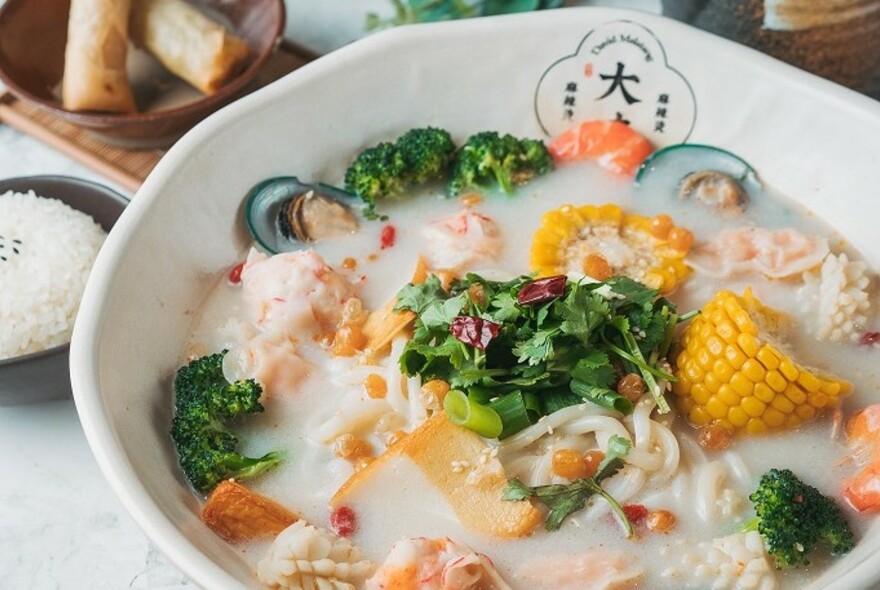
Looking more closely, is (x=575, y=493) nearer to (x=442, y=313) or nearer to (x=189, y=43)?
(x=442, y=313)

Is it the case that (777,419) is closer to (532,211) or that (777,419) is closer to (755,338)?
(755,338)

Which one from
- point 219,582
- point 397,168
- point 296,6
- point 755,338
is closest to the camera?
point 219,582

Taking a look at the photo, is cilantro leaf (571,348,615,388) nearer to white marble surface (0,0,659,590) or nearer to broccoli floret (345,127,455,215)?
broccoli floret (345,127,455,215)

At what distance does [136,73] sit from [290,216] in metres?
1.14

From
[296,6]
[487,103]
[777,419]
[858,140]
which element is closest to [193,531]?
[777,419]

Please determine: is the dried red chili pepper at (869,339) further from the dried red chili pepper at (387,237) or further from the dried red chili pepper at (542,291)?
the dried red chili pepper at (387,237)

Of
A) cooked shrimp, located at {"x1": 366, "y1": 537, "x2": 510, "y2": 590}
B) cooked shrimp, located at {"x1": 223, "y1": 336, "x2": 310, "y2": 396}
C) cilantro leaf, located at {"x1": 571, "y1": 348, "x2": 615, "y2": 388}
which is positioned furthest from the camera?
cooked shrimp, located at {"x1": 223, "y1": 336, "x2": 310, "y2": 396}

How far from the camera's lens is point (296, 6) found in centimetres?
433

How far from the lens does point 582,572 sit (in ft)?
7.78

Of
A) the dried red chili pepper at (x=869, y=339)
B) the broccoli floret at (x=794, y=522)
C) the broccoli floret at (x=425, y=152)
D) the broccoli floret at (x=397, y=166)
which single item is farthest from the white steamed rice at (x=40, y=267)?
the dried red chili pepper at (x=869, y=339)

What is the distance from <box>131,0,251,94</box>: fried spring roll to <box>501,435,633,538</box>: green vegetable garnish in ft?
6.28

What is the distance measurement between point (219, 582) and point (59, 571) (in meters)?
0.86

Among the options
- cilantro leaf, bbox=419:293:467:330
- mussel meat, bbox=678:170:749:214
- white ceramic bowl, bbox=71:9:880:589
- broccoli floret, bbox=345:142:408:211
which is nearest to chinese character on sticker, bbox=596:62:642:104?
white ceramic bowl, bbox=71:9:880:589

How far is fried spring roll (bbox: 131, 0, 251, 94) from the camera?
3.62m
